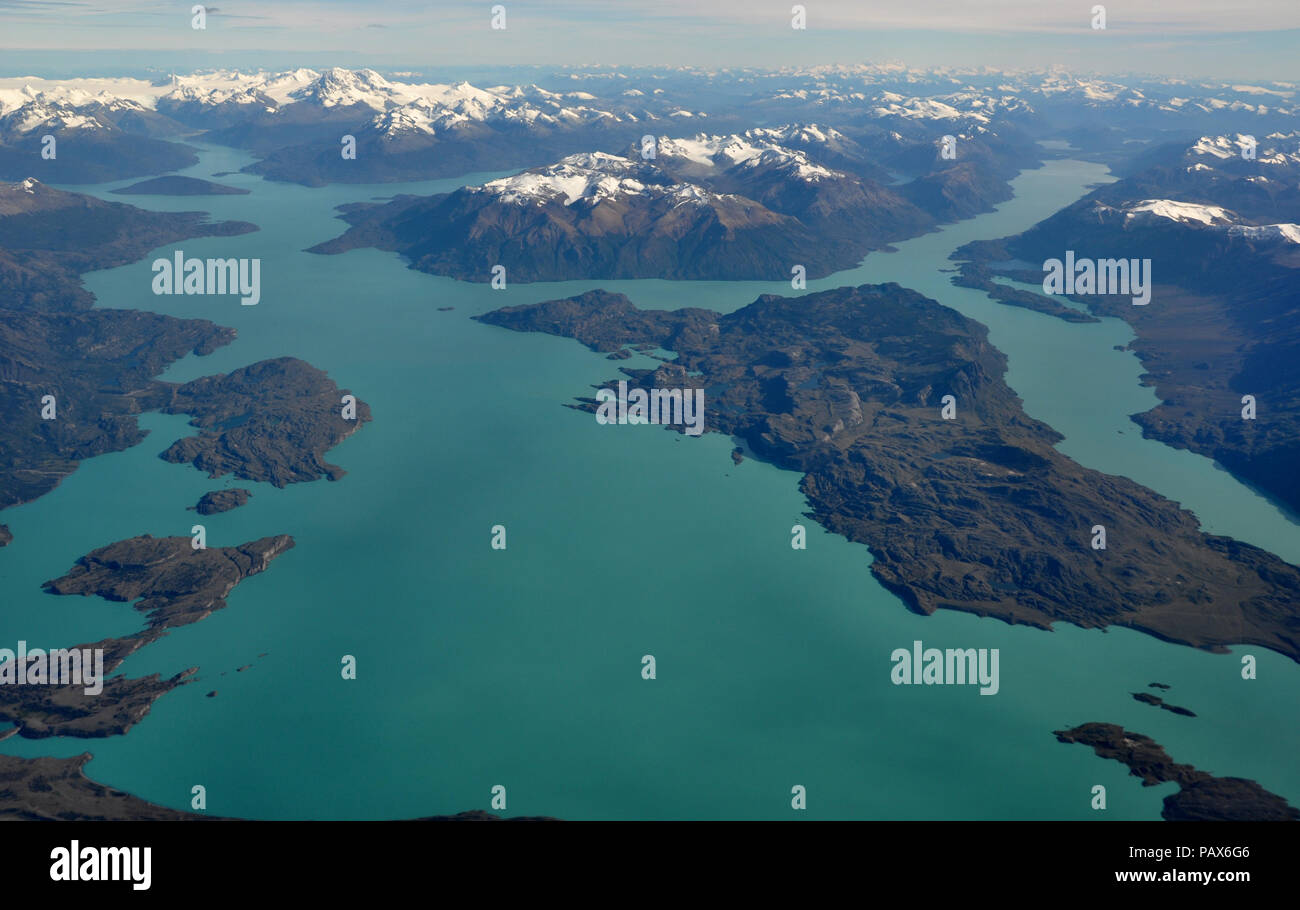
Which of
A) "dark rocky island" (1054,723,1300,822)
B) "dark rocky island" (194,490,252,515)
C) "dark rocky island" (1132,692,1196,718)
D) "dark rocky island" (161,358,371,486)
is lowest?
"dark rocky island" (1054,723,1300,822)

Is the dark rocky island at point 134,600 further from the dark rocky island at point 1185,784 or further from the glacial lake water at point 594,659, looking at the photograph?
the dark rocky island at point 1185,784

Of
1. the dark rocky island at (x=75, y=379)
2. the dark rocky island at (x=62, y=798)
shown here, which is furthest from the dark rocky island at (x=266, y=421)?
the dark rocky island at (x=62, y=798)

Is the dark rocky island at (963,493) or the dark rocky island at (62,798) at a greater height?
the dark rocky island at (963,493)

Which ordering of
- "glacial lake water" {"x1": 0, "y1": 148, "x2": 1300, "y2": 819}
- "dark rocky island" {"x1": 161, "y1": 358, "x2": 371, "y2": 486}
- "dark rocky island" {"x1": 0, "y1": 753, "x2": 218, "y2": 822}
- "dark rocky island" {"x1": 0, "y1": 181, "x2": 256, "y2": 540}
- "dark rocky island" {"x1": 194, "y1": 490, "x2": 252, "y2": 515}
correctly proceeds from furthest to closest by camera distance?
1. "dark rocky island" {"x1": 0, "y1": 181, "x2": 256, "y2": 540}
2. "dark rocky island" {"x1": 161, "y1": 358, "x2": 371, "y2": 486}
3. "dark rocky island" {"x1": 194, "y1": 490, "x2": 252, "y2": 515}
4. "glacial lake water" {"x1": 0, "y1": 148, "x2": 1300, "y2": 819}
5. "dark rocky island" {"x1": 0, "y1": 753, "x2": 218, "y2": 822}

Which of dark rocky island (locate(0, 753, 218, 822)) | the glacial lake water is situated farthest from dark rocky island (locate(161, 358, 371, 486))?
dark rocky island (locate(0, 753, 218, 822))

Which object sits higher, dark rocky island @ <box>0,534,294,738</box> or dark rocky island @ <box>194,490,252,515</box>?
dark rocky island @ <box>194,490,252,515</box>

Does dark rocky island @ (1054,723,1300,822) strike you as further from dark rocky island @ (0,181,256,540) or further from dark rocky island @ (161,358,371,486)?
dark rocky island @ (0,181,256,540)

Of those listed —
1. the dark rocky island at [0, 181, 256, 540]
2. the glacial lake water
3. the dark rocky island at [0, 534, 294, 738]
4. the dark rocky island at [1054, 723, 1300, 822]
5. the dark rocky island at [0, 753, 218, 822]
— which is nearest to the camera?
the dark rocky island at [0, 753, 218, 822]
